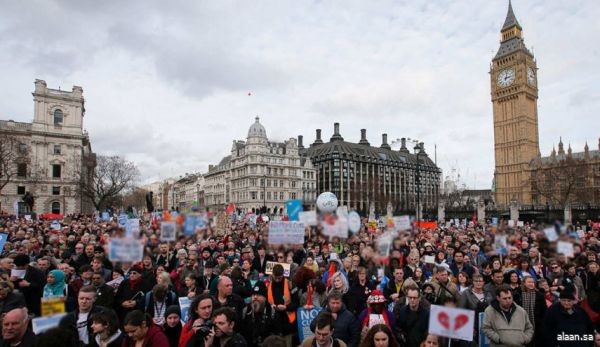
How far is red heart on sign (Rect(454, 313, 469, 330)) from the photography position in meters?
3.95

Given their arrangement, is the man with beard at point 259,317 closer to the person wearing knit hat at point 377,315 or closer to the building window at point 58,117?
the person wearing knit hat at point 377,315

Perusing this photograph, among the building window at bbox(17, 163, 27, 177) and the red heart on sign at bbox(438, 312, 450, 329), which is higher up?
the building window at bbox(17, 163, 27, 177)

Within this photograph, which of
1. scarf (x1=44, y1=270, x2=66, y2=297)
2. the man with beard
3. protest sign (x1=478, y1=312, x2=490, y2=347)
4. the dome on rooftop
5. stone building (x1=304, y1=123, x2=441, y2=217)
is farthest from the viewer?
stone building (x1=304, y1=123, x2=441, y2=217)

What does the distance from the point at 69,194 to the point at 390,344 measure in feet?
232

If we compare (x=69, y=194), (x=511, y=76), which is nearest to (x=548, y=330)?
(x=69, y=194)

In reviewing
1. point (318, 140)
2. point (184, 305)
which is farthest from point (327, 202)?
point (318, 140)

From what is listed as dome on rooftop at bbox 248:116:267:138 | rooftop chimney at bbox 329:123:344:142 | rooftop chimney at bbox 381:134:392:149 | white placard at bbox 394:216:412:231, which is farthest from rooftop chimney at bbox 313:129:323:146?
white placard at bbox 394:216:412:231

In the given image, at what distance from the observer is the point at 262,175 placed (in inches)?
3501

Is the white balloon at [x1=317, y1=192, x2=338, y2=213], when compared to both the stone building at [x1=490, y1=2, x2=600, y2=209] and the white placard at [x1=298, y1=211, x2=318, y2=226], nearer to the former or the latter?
the white placard at [x1=298, y1=211, x2=318, y2=226]

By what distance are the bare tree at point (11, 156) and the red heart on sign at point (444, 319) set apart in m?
57.1

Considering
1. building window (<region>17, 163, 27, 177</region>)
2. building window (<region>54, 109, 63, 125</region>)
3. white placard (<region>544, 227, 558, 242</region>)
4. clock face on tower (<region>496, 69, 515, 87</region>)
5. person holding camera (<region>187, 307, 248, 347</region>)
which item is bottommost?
person holding camera (<region>187, 307, 248, 347</region>)

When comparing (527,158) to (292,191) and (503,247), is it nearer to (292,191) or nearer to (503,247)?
(292,191)

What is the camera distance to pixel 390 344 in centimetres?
434

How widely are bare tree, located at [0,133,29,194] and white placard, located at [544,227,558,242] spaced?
56871 millimetres
